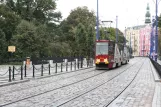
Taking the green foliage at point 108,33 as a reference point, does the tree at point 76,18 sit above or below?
above

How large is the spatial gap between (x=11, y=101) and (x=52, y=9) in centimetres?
7718

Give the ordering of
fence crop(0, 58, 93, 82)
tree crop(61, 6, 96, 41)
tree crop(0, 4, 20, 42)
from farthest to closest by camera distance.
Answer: tree crop(61, 6, 96, 41) < tree crop(0, 4, 20, 42) < fence crop(0, 58, 93, 82)

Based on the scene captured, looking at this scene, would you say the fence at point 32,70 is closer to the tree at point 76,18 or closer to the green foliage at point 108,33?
the green foliage at point 108,33

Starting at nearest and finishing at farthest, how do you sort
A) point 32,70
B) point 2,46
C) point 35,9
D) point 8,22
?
1. point 32,70
2. point 2,46
3. point 8,22
4. point 35,9

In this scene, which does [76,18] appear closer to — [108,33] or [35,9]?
[108,33]

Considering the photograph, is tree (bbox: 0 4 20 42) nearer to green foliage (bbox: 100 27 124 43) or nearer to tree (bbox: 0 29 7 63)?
tree (bbox: 0 29 7 63)

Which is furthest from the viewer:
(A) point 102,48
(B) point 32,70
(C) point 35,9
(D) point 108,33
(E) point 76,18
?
(E) point 76,18

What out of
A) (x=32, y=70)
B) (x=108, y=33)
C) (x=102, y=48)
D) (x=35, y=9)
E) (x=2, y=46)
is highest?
(x=35, y=9)

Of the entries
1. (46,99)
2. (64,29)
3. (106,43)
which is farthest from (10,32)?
(46,99)

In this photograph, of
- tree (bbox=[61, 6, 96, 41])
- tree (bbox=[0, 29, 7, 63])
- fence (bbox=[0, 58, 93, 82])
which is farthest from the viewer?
tree (bbox=[61, 6, 96, 41])

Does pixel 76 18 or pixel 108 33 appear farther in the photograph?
pixel 76 18

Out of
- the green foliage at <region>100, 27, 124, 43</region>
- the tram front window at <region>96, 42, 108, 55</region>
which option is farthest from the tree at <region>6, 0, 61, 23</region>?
the tram front window at <region>96, 42, 108, 55</region>

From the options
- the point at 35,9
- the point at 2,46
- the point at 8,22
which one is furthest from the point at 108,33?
the point at 2,46

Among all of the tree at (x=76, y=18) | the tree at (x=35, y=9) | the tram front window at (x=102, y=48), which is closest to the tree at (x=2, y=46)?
the tram front window at (x=102, y=48)
